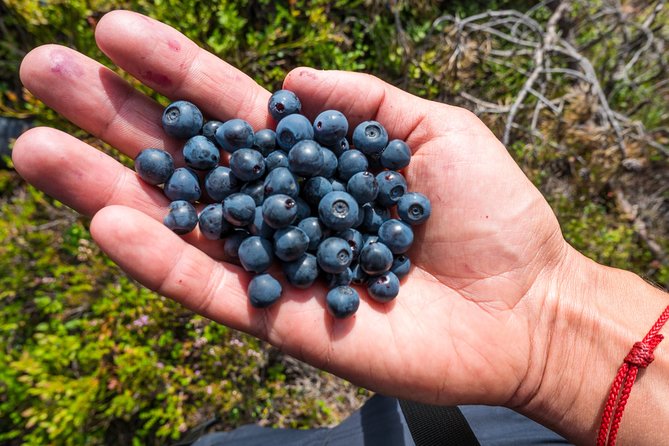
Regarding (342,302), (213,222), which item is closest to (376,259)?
(342,302)

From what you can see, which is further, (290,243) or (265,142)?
(265,142)

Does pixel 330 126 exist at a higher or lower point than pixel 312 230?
higher

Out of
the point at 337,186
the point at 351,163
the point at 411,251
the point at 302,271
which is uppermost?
the point at 351,163

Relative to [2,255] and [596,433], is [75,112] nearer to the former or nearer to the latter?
[2,255]

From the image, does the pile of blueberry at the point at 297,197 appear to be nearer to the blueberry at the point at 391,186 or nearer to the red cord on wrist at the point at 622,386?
the blueberry at the point at 391,186

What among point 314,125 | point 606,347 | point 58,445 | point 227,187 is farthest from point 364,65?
point 58,445

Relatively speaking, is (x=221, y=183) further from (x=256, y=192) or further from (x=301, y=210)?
(x=301, y=210)

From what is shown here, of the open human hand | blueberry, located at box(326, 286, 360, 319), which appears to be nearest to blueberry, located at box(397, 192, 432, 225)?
the open human hand
